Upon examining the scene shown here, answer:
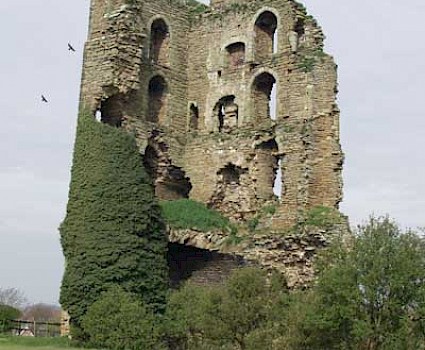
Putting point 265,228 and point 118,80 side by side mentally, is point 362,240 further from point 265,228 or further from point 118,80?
point 118,80

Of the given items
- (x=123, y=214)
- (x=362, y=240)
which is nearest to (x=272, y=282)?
(x=362, y=240)

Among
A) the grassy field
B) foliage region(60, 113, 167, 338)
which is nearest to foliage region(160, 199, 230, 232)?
foliage region(60, 113, 167, 338)

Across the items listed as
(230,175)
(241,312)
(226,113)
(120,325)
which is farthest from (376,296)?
(226,113)

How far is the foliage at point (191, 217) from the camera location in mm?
26797

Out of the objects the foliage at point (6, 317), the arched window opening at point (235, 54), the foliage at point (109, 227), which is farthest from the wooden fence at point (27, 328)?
the arched window opening at point (235, 54)

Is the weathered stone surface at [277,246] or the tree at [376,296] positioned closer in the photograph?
the tree at [376,296]

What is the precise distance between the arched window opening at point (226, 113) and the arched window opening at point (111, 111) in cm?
433

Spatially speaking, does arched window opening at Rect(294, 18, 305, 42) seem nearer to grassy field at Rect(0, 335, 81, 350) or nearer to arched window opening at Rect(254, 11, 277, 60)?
arched window opening at Rect(254, 11, 277, 60)

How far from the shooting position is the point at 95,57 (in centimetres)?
2744

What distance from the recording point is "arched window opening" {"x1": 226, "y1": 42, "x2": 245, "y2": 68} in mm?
30141

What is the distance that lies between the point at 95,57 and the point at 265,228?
334 inches

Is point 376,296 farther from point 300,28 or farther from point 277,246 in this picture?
point 300,28

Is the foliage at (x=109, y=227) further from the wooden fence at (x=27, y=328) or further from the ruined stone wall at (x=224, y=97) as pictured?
the wooden fence at (x=27, y=328)

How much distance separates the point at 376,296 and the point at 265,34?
15586 millimetres
